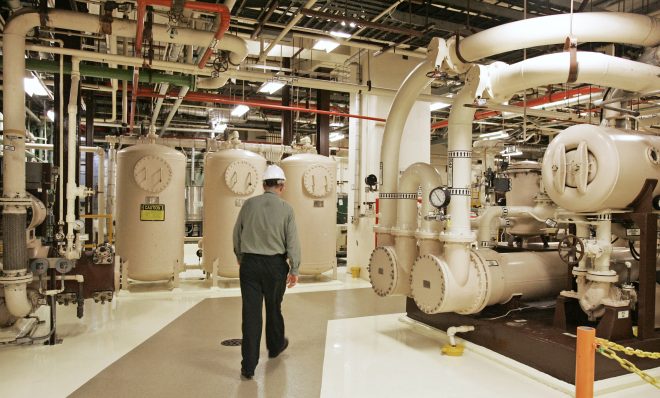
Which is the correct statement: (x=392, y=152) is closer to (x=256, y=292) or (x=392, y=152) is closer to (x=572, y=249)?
(x=572, y=249)

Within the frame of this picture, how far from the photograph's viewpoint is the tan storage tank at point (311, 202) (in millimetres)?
7098

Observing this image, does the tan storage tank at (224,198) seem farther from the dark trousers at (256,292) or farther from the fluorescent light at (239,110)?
the fluorescent light at (239,110)

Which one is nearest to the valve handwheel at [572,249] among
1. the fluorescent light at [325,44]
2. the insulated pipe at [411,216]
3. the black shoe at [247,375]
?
the insulated pipe at [411,216]

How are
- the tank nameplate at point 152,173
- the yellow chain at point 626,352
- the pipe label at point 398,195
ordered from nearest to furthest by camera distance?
the yellow chain at point 626,352
the pipe label at point 398,195
the tank nameplate at point 152,173

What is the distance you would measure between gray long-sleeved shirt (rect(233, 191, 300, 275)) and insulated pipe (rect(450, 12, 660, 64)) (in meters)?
2.21

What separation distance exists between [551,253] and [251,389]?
351 centimetres

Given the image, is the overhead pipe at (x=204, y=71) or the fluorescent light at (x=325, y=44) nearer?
the overhead pipe at (x=204, y=71)

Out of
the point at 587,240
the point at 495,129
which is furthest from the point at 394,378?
the point at 495,129

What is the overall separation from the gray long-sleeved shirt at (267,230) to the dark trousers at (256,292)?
8cm

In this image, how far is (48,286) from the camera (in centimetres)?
416

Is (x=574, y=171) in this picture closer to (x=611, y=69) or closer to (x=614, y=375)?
(x=611, y=69)

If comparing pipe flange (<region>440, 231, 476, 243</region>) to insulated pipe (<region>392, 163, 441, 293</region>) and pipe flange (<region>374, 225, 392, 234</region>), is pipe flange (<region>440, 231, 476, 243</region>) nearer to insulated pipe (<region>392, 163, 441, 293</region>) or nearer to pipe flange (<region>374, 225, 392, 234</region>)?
insulated pipe (<region>392, 163, 441, 293</region>)

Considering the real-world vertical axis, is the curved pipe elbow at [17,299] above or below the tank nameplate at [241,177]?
below

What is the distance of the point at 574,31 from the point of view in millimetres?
3547
